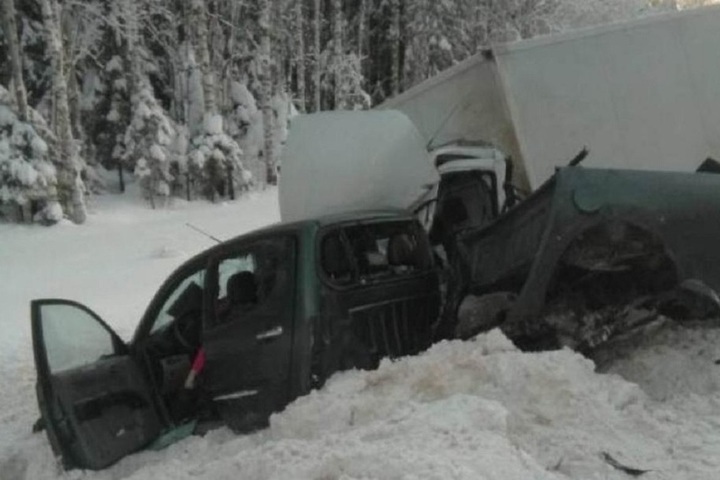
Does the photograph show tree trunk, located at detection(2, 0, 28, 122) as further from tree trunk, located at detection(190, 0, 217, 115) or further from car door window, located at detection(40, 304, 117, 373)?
car door window, located at detection(40, 304, 117, 373)

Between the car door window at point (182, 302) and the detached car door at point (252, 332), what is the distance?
52 cm

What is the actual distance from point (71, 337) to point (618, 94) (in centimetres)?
473

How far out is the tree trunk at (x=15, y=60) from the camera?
1638 cm

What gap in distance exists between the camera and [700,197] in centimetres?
439

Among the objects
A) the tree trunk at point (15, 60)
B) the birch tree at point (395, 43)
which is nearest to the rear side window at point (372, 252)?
the tree trunk at point (15, 60)

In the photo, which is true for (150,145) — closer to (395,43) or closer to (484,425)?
(395,43)

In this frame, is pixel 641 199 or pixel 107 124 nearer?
pixel 641 199

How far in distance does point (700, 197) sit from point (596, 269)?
28.1 inches

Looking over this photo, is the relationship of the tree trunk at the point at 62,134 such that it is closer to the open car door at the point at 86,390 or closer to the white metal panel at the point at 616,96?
the open car door at the point at 86,390

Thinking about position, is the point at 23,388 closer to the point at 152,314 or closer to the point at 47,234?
the point at 152,314

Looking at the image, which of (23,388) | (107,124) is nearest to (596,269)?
(23,388)

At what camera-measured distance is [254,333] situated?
4.95 meters

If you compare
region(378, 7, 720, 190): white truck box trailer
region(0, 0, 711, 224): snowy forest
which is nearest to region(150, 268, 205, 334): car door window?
region(378, 7, 720, 190): white truck box trailer

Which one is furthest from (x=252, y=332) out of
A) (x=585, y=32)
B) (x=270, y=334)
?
(x=585, y=32)
